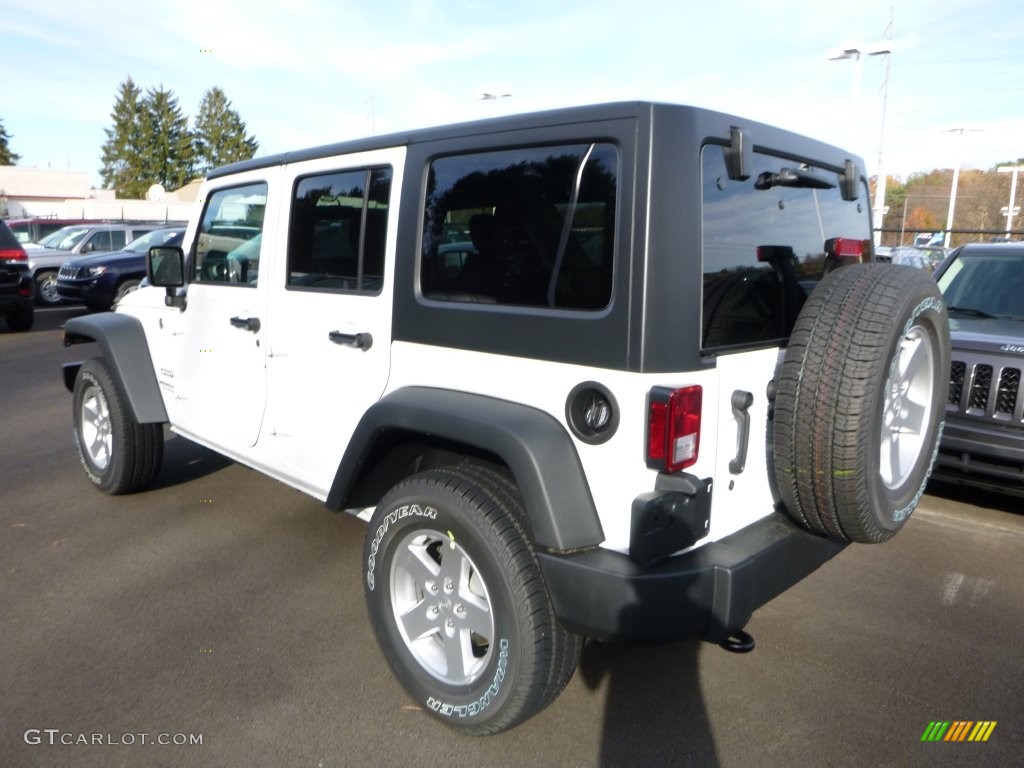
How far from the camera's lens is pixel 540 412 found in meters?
2.59

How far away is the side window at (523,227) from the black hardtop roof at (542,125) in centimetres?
8

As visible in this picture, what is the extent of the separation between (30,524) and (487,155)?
11.9 feet

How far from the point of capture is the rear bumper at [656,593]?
2.39 meters

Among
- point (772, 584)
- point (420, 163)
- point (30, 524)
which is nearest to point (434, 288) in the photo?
point (420, 163)

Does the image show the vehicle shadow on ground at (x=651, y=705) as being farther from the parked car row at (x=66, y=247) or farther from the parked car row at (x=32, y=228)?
the parked car row at (x=32, y=228)

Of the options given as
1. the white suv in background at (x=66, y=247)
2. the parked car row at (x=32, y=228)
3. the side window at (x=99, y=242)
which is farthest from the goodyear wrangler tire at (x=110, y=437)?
the parked car row at (x=32, y=228)

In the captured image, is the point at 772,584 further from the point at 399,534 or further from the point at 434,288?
the point at 434,288

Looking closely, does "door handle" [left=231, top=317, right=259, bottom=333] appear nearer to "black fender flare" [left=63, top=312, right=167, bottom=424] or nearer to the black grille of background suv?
"black fender flare" [left=63, top=312, right=167, bottom=424]

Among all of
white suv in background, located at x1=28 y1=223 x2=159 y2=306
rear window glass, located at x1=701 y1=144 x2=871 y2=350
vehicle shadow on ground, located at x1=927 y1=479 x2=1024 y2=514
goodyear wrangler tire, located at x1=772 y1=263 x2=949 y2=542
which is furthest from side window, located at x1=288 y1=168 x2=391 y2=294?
white suv in background, located at x1=28 y1=223 x2=159 y2=306

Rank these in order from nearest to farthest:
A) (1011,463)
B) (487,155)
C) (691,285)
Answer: (691,285) < (487,155) < (1011,463)

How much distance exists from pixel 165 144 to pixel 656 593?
265ft

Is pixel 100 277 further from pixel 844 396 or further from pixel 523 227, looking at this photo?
pixel 844 396

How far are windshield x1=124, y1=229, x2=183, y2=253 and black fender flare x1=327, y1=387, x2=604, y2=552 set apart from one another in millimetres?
14267

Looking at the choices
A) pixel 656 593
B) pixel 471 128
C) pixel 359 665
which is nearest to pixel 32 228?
pixel 359 665
